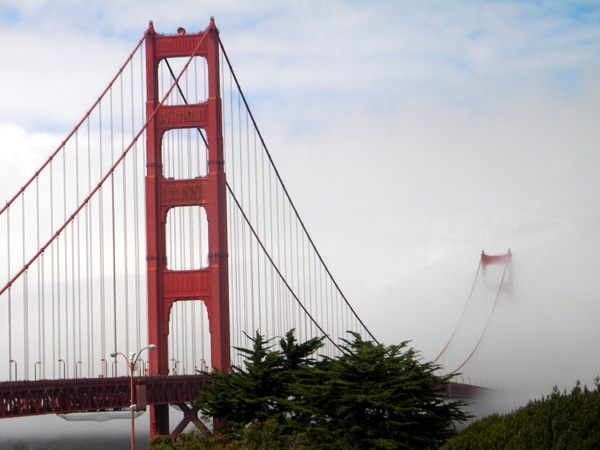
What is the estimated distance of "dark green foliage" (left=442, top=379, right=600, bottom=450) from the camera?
35188mm

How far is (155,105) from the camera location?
78250 mm

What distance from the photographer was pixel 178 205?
7631 centimetres

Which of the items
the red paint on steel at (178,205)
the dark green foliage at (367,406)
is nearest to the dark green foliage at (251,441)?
the dark green foliage at (367,406)

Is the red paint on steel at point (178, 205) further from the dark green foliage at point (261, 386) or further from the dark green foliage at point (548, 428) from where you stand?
the dark green foliage at point (548, 428)

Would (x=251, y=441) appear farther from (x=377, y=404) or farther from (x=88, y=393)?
(x=88, y=393)

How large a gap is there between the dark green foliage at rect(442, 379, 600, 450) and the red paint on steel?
36115mm

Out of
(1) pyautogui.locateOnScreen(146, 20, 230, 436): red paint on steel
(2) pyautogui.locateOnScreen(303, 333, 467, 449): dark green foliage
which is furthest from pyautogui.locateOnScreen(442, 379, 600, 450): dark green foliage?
(1) pyautogui.locateOnScreen(146, 20, 230, 436): red paint on steel

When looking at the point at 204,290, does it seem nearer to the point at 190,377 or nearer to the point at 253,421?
the point at 190,377

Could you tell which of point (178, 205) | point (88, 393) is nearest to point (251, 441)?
point (88, 393)

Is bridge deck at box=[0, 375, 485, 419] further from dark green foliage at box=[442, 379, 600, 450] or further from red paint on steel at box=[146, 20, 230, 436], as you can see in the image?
dark green foliage at box=[442, 379, 600, 450]

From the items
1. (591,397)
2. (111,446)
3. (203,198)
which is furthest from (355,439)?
(111,446)

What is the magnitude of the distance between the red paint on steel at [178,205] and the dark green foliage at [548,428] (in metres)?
36.1

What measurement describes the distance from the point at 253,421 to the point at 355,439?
584 centimetres

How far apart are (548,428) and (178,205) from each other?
42911 mm
